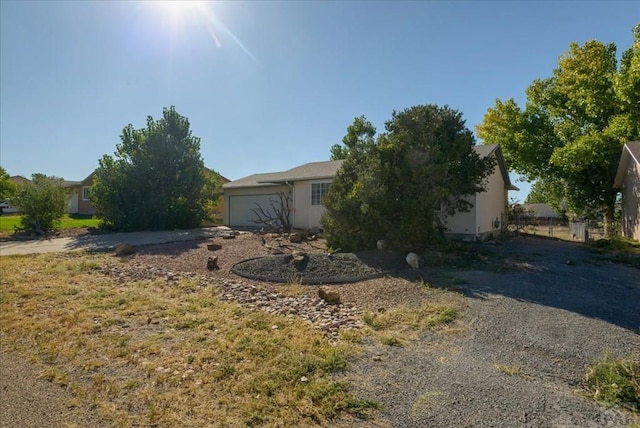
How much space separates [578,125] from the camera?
20.3m

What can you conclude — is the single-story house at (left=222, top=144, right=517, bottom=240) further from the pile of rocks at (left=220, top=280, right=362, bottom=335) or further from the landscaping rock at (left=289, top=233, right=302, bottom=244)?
the pile of rocks at (left=220, top=280, right=362, bottom=335)

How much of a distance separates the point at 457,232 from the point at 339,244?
605cm

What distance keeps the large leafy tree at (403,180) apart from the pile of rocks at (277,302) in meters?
3.65

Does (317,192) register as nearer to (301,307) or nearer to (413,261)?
(413,261)

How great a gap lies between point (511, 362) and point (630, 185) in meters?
17.2

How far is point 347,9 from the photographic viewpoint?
970cm

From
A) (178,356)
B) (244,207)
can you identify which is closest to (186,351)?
(178,356)

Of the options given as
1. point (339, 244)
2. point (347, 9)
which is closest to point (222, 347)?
point (339, 244)

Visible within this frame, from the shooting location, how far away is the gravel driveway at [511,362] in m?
2.72

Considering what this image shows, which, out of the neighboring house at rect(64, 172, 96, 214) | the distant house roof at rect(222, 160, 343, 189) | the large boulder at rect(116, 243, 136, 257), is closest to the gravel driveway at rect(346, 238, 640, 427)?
the large boulder at rect(116, 243, 136, 257)

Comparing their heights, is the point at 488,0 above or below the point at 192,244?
above

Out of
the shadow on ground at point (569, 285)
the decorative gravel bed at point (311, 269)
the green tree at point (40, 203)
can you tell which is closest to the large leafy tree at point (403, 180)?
the decorative gravel bed at point (311, 269)

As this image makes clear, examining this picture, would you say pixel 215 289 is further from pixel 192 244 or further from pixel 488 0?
pixel 488 0

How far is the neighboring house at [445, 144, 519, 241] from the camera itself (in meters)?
13.3
